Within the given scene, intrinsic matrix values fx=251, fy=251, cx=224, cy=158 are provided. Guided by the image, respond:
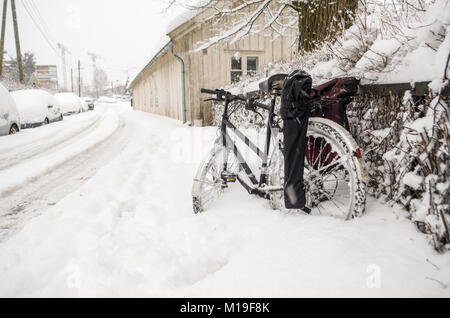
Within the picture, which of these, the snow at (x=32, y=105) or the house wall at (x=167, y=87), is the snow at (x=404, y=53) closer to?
the house wall at (x=167, y=87)

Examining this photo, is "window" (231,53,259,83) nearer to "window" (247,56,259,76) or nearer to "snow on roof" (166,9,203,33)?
"window" (247,56,259,76)

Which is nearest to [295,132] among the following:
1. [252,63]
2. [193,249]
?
[193,249]

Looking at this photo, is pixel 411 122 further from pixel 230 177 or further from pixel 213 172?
pixel 213 172

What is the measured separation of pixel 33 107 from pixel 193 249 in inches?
469

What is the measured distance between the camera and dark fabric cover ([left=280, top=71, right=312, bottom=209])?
1.91 metres

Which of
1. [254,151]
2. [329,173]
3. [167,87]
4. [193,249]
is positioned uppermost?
[167,87]

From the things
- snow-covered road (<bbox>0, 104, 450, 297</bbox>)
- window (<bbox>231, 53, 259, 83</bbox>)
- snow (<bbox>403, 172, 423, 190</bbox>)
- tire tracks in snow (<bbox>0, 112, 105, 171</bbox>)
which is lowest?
snow-covered road (<bbox>0, 104, 450, 297</bbox>)

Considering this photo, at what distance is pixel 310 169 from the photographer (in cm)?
208

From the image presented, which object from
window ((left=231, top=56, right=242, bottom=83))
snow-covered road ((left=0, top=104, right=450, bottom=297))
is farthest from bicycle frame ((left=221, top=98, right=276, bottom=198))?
window ((left=231, top=56, right=242, bottom=83))

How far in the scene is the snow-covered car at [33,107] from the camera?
33.2 ft

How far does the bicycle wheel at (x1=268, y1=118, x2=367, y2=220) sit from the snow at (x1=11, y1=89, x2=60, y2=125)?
11626 mm

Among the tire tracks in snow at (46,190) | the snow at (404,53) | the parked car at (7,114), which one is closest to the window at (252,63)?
the tire tracks in snow at (46,190)

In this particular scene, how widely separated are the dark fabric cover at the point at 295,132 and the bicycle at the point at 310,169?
0.11 metres
